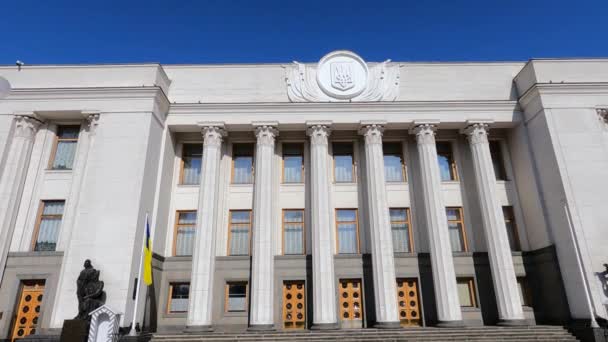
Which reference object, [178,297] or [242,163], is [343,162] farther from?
[178,297]

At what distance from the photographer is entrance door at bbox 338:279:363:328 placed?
1452 cm

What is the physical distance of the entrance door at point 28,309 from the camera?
12.8 m

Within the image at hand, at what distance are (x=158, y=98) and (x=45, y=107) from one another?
4.48 meters

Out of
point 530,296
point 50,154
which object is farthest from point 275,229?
point 530,296

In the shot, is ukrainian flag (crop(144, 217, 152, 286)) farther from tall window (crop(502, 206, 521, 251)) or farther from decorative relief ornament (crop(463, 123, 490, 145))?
tall window (crop(502, 206, 521, 251))

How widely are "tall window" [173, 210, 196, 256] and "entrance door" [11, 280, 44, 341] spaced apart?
4.78 metres

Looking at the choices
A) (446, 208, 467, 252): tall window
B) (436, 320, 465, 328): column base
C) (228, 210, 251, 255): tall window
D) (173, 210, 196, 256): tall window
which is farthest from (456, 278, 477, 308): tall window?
(173, 210, 196, 256): tall window

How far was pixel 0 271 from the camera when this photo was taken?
1312cm

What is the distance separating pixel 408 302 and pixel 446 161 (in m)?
6.63

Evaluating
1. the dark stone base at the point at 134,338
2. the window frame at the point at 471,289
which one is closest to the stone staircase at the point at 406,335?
the dark stone base at the point at 134,338

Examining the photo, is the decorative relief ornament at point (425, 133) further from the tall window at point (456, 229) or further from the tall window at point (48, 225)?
the tall window at point (48, 225)

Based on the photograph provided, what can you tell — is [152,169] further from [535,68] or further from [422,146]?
[535,68]

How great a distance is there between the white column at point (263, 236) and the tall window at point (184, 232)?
116 inches

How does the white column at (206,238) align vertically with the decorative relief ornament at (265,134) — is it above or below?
below
